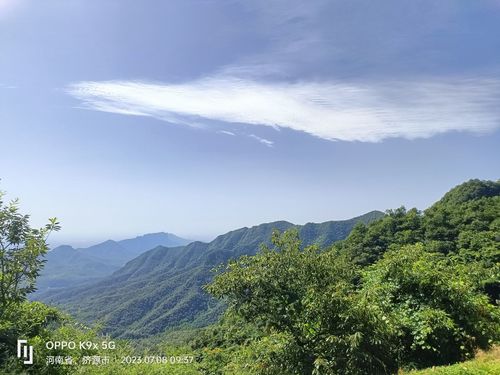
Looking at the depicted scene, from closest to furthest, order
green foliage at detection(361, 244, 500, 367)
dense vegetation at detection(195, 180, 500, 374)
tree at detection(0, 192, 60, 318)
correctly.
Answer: tree at detection(0, 192, 60, 318) → dense vegetation at detection(195, 180, 500, 374) → green foliage at detection(361, 244, 500, 367)

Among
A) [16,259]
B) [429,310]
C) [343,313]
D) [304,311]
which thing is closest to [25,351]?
[16,259]

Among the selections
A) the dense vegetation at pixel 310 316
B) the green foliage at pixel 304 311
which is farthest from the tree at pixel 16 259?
the green foliage at pixel 304 311

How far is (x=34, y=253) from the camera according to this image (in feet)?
21.5

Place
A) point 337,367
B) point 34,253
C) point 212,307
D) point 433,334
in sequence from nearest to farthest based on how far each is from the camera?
point 34,253 < point 337,367 < point 433,334 < point 212,307

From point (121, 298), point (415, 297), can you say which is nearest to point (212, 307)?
point (121, 298)

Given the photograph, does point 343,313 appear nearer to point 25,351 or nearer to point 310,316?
point 310,316

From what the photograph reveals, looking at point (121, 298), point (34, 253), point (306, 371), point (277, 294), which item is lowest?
point (121, 298)

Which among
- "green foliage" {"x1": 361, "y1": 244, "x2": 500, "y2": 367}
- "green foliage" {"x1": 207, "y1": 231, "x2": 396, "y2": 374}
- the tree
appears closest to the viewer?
the tree

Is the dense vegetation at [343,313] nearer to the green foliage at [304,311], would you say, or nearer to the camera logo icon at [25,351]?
the green foliage at [304,311]

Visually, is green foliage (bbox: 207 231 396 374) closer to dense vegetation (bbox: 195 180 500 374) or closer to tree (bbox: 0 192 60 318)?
dense vegetation (bbox: 195 180 500 374)

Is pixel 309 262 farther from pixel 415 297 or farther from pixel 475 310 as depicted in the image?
pixel 475 310

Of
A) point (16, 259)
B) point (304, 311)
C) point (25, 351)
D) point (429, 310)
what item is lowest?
point (429, 310)

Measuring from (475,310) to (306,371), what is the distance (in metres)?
6.23

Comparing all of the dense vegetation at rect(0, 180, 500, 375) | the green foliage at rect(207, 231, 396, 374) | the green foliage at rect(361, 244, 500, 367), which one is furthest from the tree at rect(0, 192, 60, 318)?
the green foliage at rect(361, 244, 500, 367)
